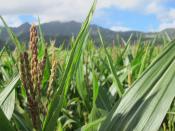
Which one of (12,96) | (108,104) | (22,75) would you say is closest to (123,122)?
(22,75)

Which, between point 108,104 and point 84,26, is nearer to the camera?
point 84,26

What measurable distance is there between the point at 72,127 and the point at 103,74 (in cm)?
103

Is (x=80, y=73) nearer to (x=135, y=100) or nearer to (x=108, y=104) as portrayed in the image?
(x=108, y=104)

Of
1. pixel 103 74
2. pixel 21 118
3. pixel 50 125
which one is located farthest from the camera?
pixel 103 74

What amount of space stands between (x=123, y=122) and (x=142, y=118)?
0.19ft

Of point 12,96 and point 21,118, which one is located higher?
point 12,96

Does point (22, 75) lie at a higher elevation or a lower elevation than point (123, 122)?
higher

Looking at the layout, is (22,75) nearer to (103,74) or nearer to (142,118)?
(142,118)

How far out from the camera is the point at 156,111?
0.93 meters

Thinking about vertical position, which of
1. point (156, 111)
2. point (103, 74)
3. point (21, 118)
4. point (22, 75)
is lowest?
point (103, 74)

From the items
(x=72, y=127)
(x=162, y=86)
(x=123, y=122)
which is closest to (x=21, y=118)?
(x=72, y=127)

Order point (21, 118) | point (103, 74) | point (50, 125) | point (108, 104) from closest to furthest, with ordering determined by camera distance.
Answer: point (50, 125)
point (21, 118)
point (108, 104)
point (103, 74)

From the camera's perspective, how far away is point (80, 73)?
1.96 metres

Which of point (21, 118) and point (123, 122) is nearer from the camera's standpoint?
point (123, 122)
